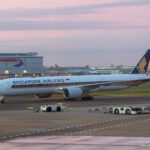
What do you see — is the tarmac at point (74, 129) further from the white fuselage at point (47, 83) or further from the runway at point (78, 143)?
the white fuselage at point (47, 83)

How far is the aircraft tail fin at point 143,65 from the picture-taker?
2635 inches

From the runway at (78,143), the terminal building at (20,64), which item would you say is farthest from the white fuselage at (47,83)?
the terminal building at (20,64)

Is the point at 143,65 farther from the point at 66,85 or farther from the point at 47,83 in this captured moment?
the point at 47,83

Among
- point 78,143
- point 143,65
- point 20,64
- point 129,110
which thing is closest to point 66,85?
point 143,65

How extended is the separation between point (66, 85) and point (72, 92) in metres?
2.16

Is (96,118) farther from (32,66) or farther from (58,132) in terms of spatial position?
(32,66)

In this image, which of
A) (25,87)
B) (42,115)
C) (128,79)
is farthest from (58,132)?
(128,79)

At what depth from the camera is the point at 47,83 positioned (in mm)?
57844

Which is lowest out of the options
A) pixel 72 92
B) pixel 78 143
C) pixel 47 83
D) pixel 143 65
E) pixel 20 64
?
pixel 78 143

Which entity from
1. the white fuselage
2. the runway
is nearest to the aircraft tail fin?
the white fuselage

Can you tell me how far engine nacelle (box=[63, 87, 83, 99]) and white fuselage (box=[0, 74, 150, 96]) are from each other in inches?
49.1

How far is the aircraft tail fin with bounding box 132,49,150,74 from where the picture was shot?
220 feet

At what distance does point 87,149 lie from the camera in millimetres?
19812

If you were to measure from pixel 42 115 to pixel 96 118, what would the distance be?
594cm
